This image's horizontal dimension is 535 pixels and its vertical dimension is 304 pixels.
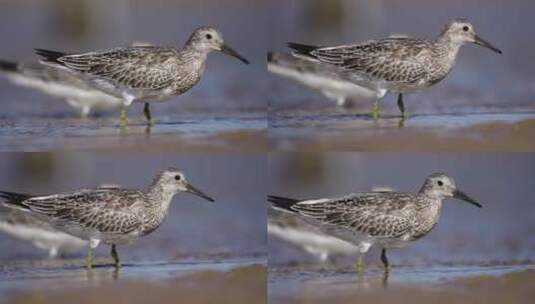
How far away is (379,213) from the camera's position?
5.32 metres

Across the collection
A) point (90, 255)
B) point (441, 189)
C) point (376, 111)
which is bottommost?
point (90, 255)

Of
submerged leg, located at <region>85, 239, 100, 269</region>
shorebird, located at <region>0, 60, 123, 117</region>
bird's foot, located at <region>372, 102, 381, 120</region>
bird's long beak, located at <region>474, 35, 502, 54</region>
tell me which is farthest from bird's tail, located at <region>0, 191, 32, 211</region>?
bird's long beak, located at <region>474, 35, 502, 54</region>

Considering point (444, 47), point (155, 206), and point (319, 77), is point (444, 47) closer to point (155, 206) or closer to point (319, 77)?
Answer: point (319, 77)

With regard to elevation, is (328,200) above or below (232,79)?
below

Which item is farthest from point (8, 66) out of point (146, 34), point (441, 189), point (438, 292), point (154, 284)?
point (438, 292)

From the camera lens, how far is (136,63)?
5.31 metres

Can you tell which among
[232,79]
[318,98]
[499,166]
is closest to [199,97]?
[232,79]

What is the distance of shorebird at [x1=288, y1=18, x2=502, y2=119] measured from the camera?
5.32m

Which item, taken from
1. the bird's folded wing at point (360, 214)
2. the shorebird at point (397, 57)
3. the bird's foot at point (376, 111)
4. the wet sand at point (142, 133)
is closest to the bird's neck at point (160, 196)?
the wet sand at point (142, 133)

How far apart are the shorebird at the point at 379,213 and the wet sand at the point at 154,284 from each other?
307 millimetres

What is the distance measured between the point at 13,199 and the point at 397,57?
1638mm

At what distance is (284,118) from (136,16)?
2.36 ft

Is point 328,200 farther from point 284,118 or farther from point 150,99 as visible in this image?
point 150,99

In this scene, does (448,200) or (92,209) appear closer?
(92,209)
